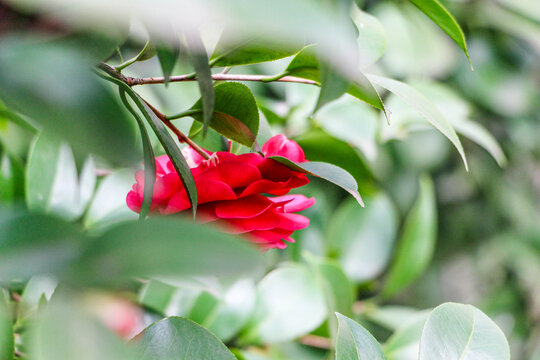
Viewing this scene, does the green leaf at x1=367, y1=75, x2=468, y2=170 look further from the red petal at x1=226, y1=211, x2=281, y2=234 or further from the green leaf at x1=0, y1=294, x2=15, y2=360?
A: the green leaf at x1=0, y1=294, x2=15, y2=360

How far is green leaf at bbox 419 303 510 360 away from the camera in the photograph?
288 millimetres

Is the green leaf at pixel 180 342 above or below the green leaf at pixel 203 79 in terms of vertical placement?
below

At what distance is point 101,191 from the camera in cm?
49

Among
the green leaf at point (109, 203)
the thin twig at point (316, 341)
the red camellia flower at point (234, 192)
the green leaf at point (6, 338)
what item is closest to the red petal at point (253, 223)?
the red camellia flower at point (234, 192)

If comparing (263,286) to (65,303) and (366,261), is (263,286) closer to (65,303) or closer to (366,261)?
(366,261)

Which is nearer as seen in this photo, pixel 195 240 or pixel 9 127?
pixel 195 240

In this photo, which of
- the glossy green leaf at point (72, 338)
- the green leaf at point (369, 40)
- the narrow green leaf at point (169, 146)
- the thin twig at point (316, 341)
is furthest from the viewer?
the thin twig at point (316, 341)

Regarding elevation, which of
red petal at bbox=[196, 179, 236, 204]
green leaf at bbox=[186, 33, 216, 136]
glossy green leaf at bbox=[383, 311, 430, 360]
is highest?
green leaf at bbox=[186, 33, 216, 136]

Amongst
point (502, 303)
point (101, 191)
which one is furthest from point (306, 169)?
point (502, 303)

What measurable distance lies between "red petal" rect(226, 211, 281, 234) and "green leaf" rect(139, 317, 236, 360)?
0.05 metres

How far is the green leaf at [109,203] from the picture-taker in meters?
0.47

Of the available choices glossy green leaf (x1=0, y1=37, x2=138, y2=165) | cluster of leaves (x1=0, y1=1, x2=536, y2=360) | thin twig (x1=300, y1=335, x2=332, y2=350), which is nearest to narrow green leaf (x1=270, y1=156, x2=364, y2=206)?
cluster of leaves (x1=0, y1=1, x2=536, y2=360)

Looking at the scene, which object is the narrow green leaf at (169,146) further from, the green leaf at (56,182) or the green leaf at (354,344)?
the green leaf at (56,182)

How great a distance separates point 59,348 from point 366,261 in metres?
0.58
